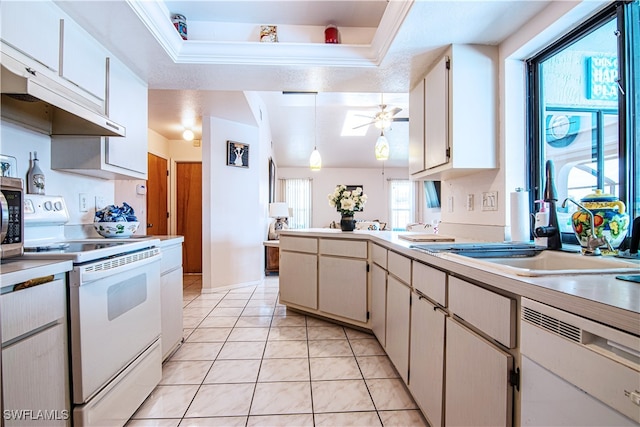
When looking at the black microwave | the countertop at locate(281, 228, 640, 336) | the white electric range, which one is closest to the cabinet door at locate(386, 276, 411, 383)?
the countertop at locate(281, 228, 640, 336)

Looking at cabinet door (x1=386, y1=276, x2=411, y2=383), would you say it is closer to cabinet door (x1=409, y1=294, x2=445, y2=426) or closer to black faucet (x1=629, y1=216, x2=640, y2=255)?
cabinet door (x1=409, y1=294, x2=445, y2=426)

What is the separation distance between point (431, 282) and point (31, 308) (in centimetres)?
149

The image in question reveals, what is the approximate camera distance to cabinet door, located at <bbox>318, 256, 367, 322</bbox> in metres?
2.49

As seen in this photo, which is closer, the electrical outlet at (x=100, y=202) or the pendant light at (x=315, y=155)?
the electrical outlet at (x=100, y=202)

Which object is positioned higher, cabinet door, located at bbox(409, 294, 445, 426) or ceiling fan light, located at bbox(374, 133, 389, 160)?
ceiling fan light, located at bbox(374, 133, 389, 160)

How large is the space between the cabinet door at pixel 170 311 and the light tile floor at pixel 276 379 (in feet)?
0.44

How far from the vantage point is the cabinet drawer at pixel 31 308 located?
821mm

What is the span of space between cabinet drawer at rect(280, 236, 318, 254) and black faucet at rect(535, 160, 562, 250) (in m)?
1.83

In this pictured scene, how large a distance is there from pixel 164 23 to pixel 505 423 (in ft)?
8.23

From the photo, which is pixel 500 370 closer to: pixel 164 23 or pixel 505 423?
pixel 505 423

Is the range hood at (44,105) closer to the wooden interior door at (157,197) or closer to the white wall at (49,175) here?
the white wall at (49,175)

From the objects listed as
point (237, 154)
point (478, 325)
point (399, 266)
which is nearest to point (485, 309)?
point (478, 325)

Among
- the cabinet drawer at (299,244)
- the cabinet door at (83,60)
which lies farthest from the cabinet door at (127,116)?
the cabinet drawer at (299,244)

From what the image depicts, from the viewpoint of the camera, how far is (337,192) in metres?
2.93
